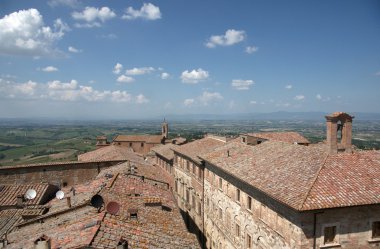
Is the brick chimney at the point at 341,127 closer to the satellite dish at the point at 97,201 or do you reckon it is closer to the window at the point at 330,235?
the window at the point at 330,235

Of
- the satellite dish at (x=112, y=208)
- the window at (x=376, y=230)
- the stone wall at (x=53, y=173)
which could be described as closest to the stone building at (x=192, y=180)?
the stone wall at (x=53, y=173)

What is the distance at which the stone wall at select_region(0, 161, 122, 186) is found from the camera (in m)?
28.9

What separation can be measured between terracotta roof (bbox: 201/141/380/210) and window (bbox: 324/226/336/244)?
5.16ft

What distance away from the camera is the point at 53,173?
100 feet

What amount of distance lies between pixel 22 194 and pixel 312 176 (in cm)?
2049

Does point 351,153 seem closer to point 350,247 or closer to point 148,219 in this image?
point 350,247

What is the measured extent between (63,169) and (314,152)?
75.5 ft

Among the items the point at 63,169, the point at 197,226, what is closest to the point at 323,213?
the point at 197,226

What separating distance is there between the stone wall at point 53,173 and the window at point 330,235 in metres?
23.4

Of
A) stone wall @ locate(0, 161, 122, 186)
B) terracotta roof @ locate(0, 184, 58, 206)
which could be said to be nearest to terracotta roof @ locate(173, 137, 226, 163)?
stone wall @ locate(0, 161, 122, 186)

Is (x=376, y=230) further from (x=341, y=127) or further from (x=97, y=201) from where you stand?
(x=97, y=201)

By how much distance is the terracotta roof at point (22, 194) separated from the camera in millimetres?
23156

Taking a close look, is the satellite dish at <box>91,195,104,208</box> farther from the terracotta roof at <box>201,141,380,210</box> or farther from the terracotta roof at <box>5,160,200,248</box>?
the terracotta roof at <box>201,141,380,210</box>

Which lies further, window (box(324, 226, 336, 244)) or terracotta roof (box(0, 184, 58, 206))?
terracotta roof (box(0, 184, 58, 206))
